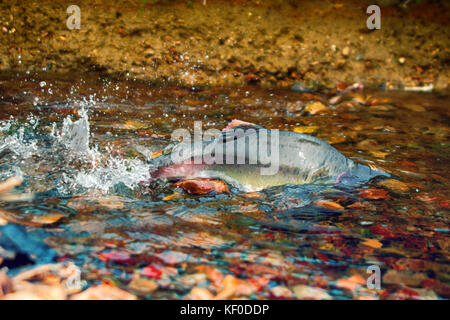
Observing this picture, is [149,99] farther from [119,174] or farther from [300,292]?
[300,292]

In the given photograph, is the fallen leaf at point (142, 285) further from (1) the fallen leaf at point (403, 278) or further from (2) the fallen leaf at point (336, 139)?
(2) the fallen leaf at point (336, 139)

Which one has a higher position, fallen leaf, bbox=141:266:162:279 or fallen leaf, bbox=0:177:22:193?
fallen leaf, bbox=0:177:22:193

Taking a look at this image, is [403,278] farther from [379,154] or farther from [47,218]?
[47,218]

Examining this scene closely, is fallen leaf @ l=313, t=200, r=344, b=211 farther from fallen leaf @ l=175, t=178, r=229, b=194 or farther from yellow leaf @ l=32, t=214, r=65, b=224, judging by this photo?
yellow leaf @ l=32, t=214, r=65, b=224

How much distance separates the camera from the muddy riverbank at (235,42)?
17.5 ft

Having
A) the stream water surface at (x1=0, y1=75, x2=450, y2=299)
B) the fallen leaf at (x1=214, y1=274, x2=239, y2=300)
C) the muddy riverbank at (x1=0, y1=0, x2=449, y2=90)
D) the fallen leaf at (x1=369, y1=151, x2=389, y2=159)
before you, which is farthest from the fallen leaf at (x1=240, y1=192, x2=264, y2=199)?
the muddy riverbank at (x1=0, y1=0, x2=449, y2=90)

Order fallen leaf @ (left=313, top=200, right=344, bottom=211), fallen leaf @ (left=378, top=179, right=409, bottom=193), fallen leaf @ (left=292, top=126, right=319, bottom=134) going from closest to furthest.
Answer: fallen leaf @ (left=313, top=200, right=344, bottom=211), fallen leaf @ (left=378, top=179, right=409, bottom=193), fallen leaf @ (left=292, top=126, right=319, bottom=134)

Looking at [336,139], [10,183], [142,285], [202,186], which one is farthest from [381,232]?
[10,183]

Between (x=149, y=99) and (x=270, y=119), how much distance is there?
124 centimetres

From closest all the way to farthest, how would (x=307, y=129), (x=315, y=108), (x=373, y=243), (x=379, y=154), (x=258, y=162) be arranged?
(x=373, y=243)
(x=258, y=162)
(x=379, y=154)
(x=307, y=129)
(x=315, y=108)

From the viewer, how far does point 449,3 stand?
19.4 ft

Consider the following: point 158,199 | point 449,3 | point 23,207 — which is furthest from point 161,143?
point 449,3

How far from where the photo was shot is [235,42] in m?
5.60

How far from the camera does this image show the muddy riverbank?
209 inches
